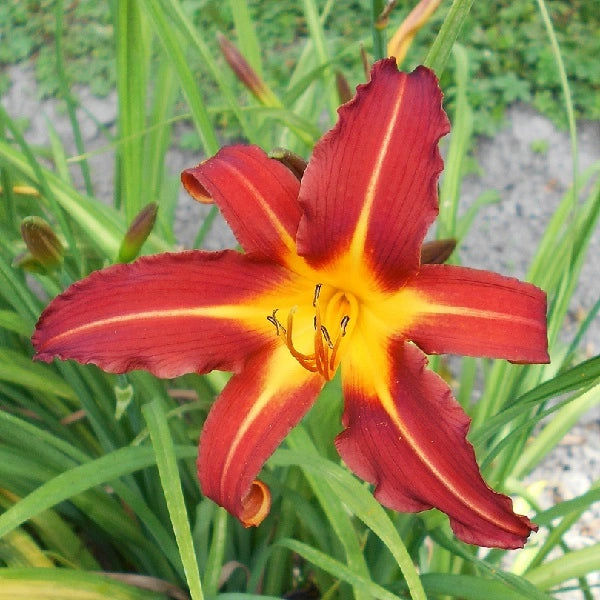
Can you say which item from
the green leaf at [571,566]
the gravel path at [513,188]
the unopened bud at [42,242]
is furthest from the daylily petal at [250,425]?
the gravel path at [513,188]

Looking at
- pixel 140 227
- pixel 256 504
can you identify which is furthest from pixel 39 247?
pixel 256 504

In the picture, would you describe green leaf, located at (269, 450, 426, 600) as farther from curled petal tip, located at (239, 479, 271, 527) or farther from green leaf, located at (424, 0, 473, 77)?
green leaf, located at (424, 0, 473, 77)

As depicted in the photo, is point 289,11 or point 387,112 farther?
point 289,11

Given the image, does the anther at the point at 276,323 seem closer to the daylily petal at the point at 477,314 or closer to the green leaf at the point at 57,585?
the daylily petal at the point at 477,314

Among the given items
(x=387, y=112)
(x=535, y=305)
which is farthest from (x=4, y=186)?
(x=535, y=305)

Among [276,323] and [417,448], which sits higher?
[276,323]

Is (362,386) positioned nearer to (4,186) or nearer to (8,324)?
(8,324)

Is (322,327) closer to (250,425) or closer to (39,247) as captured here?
(250,425)
